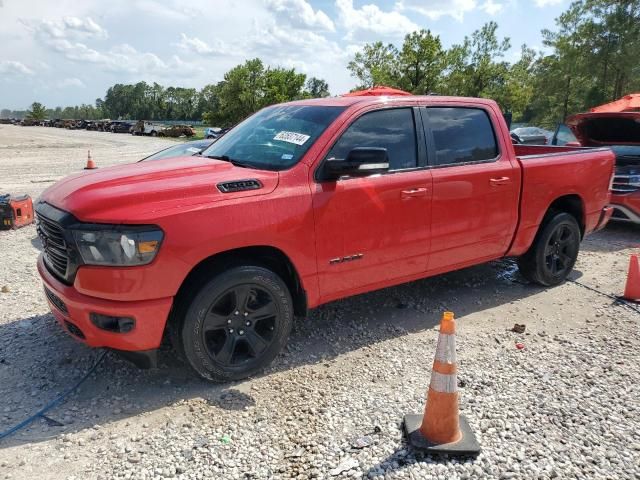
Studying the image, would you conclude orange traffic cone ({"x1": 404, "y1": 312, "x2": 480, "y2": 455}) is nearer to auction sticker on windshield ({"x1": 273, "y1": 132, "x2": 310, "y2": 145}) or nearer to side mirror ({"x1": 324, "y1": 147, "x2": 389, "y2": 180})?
side mirror ({"x1": 324, "y1": 147, "x2": 389, "y2": 180})

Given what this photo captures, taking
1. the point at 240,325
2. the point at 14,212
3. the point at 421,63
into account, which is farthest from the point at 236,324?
the point at 421,63

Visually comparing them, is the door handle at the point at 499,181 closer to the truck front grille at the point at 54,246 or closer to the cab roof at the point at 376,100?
the cab roof at the point at 376,100

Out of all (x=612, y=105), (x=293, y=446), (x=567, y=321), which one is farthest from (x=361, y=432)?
(x=612, y=105)

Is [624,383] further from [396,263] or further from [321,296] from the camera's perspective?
[321,296]

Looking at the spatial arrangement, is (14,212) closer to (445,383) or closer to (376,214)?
(376,214)

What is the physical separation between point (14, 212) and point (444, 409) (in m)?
7.39

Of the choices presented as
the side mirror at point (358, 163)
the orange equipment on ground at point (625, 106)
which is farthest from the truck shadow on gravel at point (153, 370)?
the orange equipment on ground at point (625, 106)

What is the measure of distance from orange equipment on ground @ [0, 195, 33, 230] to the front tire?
229 inches

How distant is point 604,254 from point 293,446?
19.5ft

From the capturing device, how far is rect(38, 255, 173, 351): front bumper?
3.08m

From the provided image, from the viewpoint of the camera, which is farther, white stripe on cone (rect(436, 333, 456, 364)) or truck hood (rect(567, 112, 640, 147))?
truck hood (rect(567, 112, 640, 147))

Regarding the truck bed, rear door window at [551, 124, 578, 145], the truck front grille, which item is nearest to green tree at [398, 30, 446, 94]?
rear door window at [551, 124, 578, 145]

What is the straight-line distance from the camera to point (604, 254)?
7066 mm

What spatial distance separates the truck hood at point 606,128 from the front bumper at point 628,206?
4.95ft
